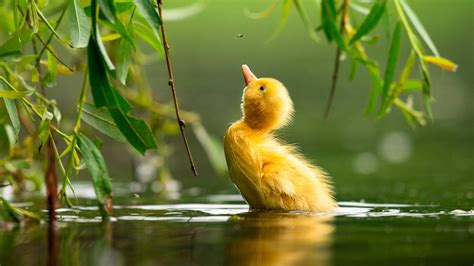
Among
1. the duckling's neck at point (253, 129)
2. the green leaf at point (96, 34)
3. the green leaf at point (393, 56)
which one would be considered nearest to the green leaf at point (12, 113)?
the green leaf at point (96, 34)

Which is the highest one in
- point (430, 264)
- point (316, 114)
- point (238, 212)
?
point (430, 264)

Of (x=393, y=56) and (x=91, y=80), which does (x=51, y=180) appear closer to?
(x=91, y=80)

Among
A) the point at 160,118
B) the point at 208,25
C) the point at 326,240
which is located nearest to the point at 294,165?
the point at 326,240

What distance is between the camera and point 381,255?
3906mm

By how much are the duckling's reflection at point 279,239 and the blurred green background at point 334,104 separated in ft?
3.74

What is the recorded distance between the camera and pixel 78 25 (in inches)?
173

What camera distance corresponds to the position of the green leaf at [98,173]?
14.6 feet

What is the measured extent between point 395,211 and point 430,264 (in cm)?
178

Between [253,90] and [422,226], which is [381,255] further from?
[253,90]

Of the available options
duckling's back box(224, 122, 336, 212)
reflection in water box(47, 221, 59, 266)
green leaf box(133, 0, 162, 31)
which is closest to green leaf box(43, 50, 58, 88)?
reflection in water box(47, 221, 59, 266)

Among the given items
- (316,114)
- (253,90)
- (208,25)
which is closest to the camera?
(253,90)

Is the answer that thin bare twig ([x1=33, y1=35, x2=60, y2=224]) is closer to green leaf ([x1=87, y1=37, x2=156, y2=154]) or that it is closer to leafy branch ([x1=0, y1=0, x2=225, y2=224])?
leafy branch ([x1=0, y1=0, x2=225, y2=224])

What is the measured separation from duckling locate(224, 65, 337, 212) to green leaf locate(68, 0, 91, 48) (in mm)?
1492

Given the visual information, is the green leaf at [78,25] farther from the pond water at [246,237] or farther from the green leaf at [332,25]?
the green leaf at [332,25]
